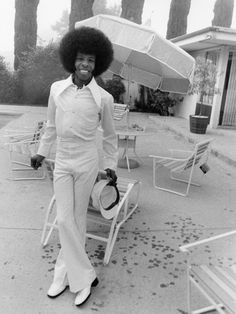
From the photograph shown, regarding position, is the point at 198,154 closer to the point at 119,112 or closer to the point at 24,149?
the point at 24,149

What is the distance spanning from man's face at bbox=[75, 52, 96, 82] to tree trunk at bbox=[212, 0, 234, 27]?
19394mm

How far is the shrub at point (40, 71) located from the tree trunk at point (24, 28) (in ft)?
3.85

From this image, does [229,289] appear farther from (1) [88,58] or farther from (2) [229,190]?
(2) [229,190]

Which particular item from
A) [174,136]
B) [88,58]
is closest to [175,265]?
[88,58]

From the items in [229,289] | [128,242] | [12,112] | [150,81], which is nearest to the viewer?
[229,289]

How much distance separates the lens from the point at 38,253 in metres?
3.30

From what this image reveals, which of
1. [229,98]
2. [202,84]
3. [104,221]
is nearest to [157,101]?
[229,98]

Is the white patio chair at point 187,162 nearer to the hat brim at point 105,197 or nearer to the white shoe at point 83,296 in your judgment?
the hat brim at point 105,197

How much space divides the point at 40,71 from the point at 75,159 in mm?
14955

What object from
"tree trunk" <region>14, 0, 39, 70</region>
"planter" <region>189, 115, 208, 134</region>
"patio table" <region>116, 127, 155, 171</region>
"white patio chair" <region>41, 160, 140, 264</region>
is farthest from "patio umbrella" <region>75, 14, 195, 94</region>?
"tree trunk" <region>14, 0, 39, 70</region>

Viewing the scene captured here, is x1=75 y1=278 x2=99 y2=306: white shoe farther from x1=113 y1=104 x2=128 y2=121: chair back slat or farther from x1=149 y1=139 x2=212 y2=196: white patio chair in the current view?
x1=113 y1=104 x2=128 y2=121: chair back slat

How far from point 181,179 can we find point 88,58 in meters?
3.70

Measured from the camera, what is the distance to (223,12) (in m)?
19.9

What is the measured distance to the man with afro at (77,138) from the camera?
2.52 metres
